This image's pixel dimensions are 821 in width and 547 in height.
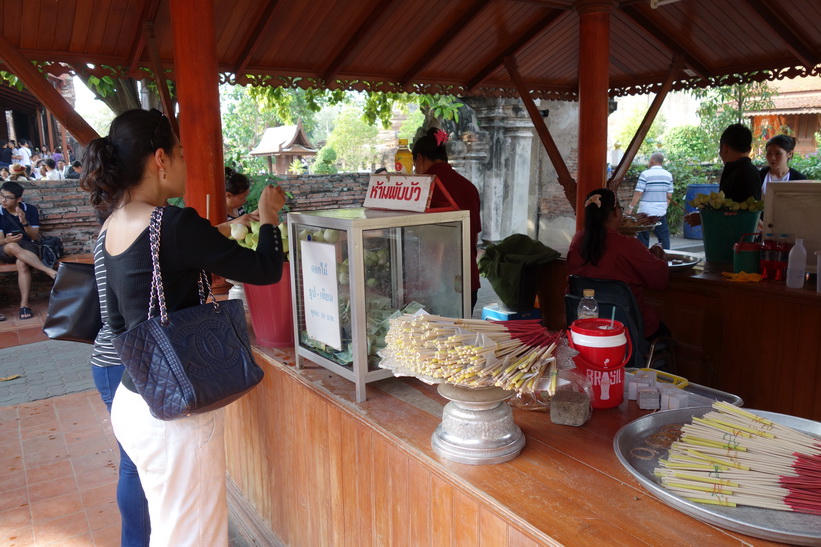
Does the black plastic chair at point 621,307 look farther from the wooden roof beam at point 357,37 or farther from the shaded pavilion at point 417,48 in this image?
the wooden roof beam at point 357,37

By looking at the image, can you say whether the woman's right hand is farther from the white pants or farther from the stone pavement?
the stone pavement

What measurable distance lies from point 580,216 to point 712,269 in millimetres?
1181

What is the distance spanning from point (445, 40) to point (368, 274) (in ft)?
12.6

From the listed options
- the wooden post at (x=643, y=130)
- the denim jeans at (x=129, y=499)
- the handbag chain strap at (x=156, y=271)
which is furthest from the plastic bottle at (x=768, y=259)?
the denim jeans at (x=129, y=499)

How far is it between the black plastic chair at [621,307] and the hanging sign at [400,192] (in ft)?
5.25

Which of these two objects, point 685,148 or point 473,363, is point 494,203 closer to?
point 473,363

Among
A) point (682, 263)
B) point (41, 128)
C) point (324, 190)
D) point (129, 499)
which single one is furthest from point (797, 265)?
point (41, 128)

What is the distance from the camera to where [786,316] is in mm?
3383

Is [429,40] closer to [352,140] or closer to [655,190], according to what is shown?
[655,190]

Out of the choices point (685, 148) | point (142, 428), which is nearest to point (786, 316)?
point (142, 428)

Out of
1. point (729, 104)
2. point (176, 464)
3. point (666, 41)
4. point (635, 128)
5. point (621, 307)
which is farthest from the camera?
point (635, 128)

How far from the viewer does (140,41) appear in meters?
4.19

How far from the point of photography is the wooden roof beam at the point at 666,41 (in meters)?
5.07

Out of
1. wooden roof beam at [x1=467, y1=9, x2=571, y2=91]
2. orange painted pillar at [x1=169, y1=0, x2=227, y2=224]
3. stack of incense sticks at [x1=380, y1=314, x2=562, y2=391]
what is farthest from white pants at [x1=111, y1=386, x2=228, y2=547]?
wooden roof beam at [x1=467, y1=9, x2=571, y2=91]
